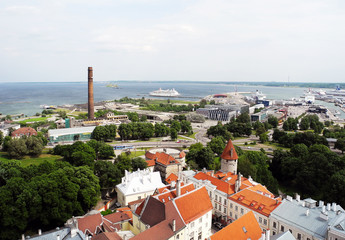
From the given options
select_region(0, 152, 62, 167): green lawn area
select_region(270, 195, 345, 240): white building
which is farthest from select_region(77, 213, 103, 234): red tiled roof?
select_region(0, 152, 62, 167): green lawn area

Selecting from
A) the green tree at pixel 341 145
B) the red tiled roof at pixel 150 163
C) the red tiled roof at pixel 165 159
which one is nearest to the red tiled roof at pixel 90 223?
the red tiled roof at pixel 165 159

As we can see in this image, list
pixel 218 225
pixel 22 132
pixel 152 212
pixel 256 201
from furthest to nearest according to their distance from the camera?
pixel 22 132, pixel 218 225, pixel 256 201, pixel 152 212

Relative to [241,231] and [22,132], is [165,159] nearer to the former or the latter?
[241,231]

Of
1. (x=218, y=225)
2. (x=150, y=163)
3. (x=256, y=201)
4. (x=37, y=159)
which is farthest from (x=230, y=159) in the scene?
(x=37, y=159)

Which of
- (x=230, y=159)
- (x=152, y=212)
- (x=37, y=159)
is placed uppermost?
(x=230, y=159)

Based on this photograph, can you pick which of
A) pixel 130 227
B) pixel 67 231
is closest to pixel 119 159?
pixel 130 227

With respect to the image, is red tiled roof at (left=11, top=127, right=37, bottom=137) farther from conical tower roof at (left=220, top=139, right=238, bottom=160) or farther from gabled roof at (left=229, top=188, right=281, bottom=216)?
gabled roof at (left=229, top=188, right=281, bottom=216)
